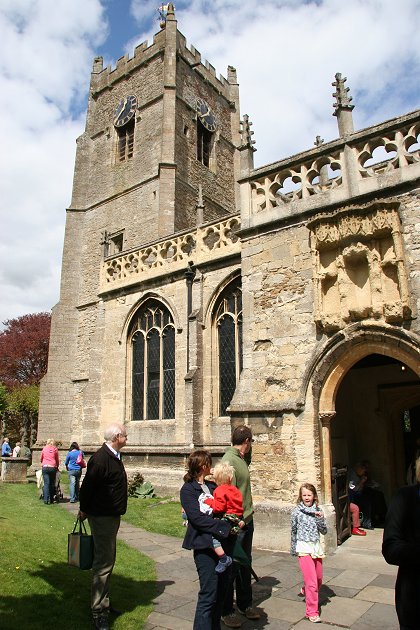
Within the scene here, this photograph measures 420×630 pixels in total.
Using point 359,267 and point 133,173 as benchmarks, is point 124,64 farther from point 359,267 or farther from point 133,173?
point 359,267

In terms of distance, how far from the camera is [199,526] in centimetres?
373

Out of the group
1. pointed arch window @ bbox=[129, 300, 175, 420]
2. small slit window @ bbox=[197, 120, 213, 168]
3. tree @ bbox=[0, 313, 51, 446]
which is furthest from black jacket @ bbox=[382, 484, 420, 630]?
tree @ bbox=[0, 313, 51, 446]

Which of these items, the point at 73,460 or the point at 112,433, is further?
the point at 73,460

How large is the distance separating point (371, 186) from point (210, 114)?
20504 mm

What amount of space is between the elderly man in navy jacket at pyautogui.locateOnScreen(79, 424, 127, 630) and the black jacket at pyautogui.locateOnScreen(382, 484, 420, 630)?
243cm

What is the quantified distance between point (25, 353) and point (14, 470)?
2154 centimetres

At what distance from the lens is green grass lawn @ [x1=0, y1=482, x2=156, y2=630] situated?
13.7ft

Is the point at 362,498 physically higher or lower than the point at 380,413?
lower

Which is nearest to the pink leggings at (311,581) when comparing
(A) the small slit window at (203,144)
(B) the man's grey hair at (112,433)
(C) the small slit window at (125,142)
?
(B) the man's grey hair at (112,433)

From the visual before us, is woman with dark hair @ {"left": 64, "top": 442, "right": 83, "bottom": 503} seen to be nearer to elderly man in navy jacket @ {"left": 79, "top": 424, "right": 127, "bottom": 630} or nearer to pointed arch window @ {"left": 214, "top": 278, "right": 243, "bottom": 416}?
pointed arch window @ {"left": 214, "top": 278, "right": 243, "bottom": 416}

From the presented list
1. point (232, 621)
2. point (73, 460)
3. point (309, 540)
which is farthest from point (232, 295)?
point (232, 621)

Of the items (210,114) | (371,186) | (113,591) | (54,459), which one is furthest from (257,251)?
(210,114)

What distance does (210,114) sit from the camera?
25750 mm

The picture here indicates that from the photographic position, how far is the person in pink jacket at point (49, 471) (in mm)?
10633
